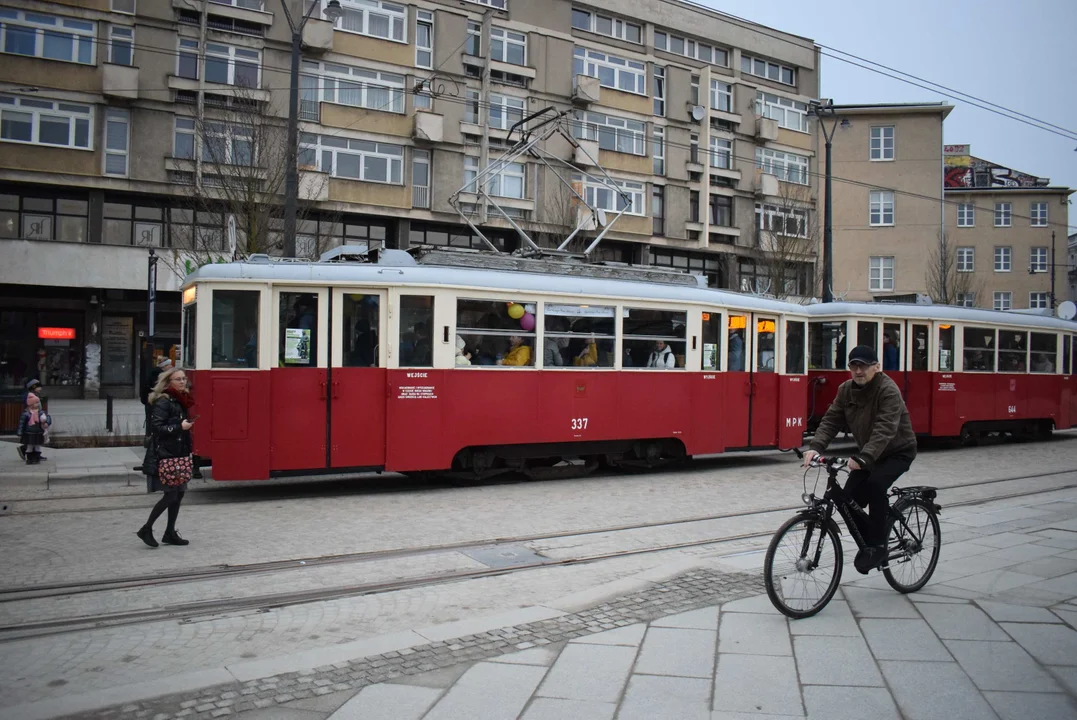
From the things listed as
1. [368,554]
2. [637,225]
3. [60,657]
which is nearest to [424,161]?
[637,225]

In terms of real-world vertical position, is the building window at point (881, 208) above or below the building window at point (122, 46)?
below

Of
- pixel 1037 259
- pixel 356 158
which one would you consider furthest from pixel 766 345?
pixel 1037 259

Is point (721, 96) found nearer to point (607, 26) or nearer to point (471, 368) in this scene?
point (607, 26)

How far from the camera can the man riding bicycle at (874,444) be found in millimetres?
5957

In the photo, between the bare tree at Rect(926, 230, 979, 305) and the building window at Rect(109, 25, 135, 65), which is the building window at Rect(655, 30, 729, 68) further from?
the building window at Rect(109, 25, 135, 65)

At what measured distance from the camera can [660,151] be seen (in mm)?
39406

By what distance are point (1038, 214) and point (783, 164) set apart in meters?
29.3

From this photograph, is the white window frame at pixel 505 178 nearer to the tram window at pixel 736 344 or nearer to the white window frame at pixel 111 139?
the white window frame at pixel 111 139

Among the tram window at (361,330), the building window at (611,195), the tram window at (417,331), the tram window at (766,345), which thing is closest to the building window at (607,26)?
the building window at (611,195)

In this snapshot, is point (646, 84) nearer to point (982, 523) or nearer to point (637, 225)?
point (637, 225)

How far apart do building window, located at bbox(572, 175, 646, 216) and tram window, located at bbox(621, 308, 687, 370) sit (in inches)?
876

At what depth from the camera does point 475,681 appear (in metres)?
4.75

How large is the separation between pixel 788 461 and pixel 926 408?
3801mm

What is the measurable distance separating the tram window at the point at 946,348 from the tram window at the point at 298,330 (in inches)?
540
